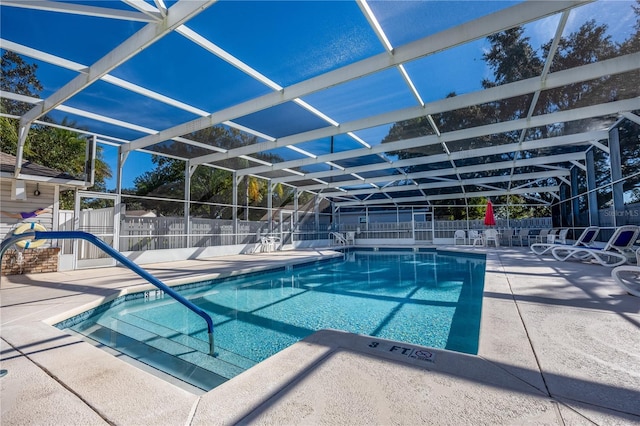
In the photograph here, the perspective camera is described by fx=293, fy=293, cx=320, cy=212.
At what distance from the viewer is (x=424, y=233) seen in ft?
58.0

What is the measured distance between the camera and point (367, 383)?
159 cm

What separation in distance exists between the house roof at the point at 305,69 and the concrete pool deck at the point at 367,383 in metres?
3.54

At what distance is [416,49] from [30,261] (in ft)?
27.8

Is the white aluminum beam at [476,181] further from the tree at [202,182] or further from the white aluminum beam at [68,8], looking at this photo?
the white aluminum beam at [68,8]

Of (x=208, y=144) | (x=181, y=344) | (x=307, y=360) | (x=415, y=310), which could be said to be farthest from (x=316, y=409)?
(x=208, y=144)

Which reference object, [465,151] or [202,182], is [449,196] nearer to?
[465,151]

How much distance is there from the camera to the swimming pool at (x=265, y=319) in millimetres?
2866

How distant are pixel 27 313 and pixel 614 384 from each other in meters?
5.02

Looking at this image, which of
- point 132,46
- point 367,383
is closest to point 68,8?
point 132,46

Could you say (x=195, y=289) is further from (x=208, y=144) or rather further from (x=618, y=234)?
(x=618, y=234)

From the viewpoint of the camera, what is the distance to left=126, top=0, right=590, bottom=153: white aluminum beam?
11.5ft

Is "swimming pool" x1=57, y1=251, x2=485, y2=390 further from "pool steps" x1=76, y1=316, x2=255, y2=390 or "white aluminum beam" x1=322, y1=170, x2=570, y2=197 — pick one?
"white aluminum beam" x1=322, y1=170, x2=570, y2=197

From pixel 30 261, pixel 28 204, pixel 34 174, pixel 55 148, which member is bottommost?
→ pixel 30 261

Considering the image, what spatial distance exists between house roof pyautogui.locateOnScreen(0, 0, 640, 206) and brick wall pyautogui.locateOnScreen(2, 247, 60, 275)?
2805 mm
